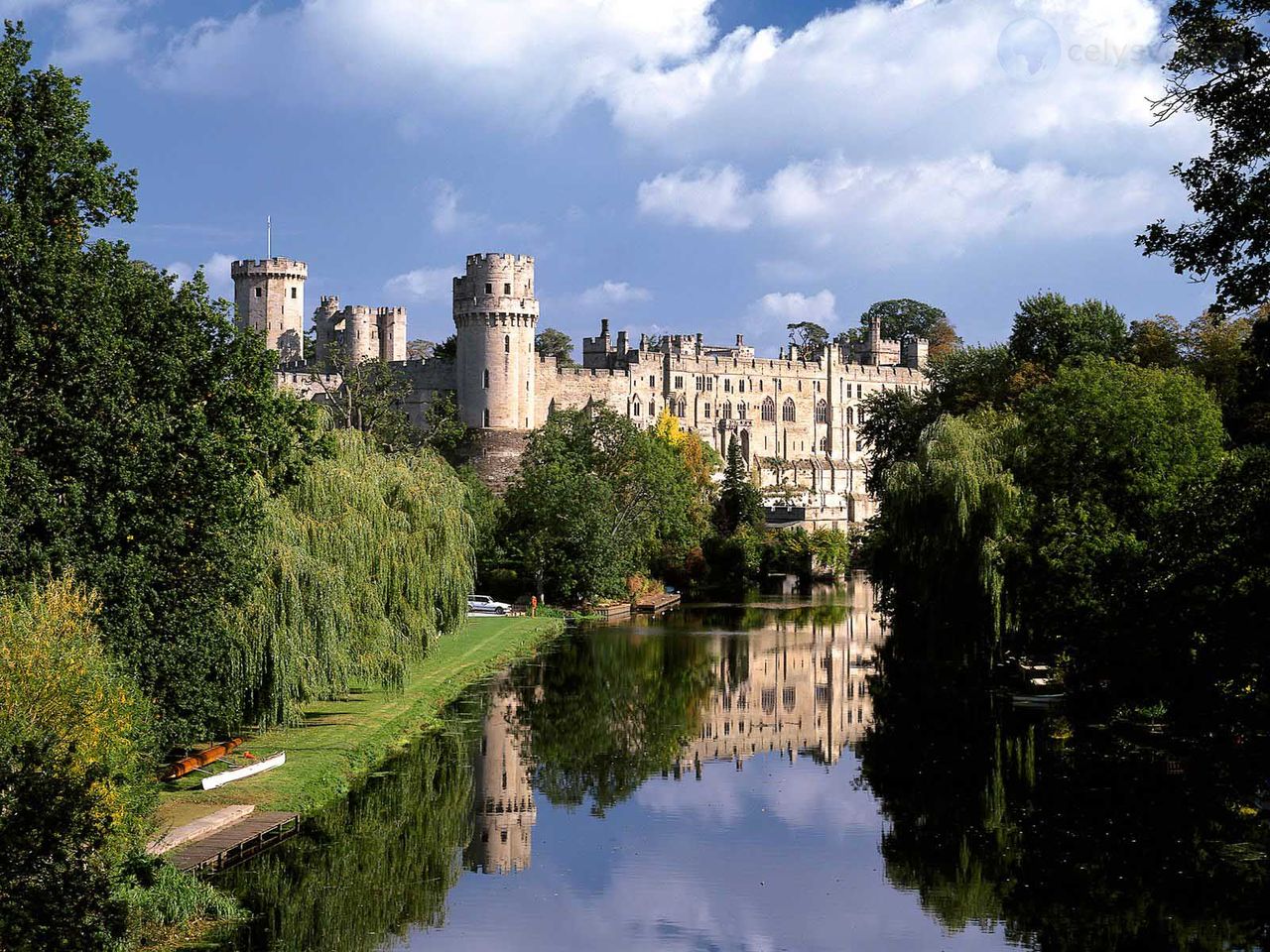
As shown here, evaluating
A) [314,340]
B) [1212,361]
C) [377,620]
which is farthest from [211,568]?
[314,340]

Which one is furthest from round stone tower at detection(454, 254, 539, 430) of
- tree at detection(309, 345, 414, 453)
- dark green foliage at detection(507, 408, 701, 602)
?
dark green foliage at detection(507, 408, 701, 602)

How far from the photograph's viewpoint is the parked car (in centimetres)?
4659

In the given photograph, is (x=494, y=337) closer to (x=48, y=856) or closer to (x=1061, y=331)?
(x=1061, y=331)

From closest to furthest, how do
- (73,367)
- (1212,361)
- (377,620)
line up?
(73,367) < (377,620) < (1212,361)

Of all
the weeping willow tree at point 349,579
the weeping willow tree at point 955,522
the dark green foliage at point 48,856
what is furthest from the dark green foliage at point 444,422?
the dark green foliage at point 48,856

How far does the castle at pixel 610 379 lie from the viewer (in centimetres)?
7694

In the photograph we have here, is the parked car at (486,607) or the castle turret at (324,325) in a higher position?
the castle turret at (324,325)

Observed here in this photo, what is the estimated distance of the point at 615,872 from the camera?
16828 mm

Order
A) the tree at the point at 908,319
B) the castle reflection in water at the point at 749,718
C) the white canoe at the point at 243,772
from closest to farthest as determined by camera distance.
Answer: the white canoe at the point at 243,772
the castle reflection in water at the point at 749,718
the tree at the point at 908,319

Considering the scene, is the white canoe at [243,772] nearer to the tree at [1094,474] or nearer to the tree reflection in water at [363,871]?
the tree reflection in water at [363,871]

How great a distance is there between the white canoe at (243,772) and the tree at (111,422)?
61cm

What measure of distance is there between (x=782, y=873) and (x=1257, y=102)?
9112 millimetres

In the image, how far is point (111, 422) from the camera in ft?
55.3

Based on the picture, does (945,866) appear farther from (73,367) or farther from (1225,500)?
(73,367)
